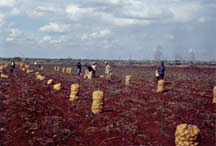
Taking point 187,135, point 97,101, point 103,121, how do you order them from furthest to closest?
point 97,101
point 103,121
point 187,135

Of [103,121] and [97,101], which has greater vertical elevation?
[97,101]

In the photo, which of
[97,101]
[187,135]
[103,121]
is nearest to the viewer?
[187,135]

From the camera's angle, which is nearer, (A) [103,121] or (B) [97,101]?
(A) [103,121]

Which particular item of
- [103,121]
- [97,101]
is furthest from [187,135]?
[97,101]

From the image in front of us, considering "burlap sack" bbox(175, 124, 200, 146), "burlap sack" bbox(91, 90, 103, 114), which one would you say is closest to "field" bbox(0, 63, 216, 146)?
"burlap sack" bbox(91, 90, 103, 114)

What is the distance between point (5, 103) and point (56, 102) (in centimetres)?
251

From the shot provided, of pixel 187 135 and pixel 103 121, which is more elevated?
pixel 187 135

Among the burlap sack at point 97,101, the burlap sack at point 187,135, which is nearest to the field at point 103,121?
the burlap sack at point 97,101

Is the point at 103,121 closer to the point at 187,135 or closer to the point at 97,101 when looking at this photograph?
the point at 97,101

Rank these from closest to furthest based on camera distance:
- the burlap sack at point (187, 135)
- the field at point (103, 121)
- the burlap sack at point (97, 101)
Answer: the burlap sack at point (187, 135), the field at point (103, 121), the burlap sack at point (97, 101)

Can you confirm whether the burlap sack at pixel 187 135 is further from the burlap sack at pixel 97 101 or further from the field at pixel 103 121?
the burlap sack at pixel 97 101

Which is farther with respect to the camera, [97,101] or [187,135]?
[97,101]

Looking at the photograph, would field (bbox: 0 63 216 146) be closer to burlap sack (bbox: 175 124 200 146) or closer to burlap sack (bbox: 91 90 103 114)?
burlap sack (bbox: 91 90 103 114)

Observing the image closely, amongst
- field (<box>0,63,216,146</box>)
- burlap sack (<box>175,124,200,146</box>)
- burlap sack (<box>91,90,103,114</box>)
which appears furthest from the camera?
burlap sack (<box>91,90,103,114</box>)
